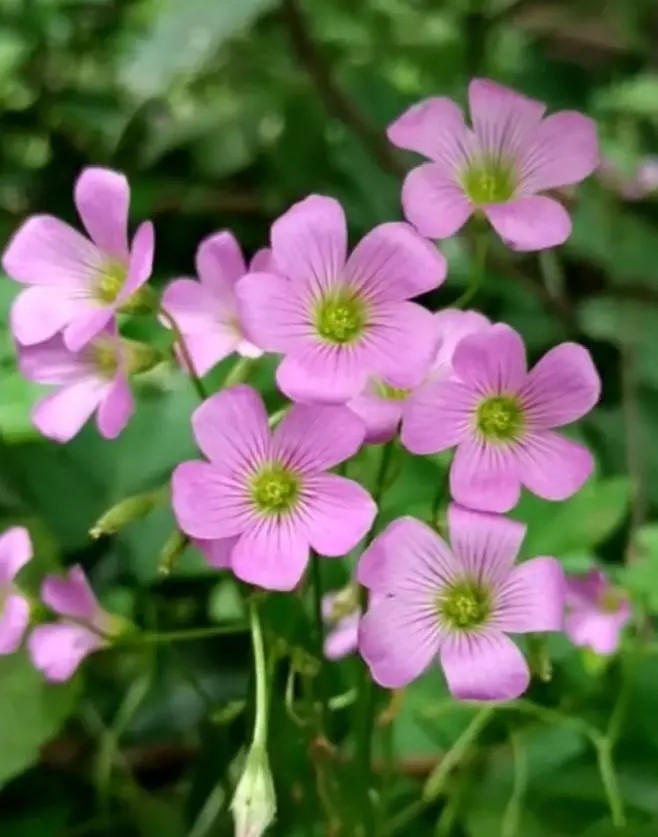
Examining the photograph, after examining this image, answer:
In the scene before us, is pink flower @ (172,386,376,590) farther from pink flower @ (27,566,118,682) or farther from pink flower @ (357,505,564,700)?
pink flower @ (27,566,118,682)

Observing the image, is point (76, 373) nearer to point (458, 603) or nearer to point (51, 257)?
point (51, 257)

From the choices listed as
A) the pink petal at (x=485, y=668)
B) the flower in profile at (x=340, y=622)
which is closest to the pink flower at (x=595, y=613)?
the flower in profile at (x=340, y=622)

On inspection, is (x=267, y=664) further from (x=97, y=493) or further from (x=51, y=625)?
(x=97, y=493)

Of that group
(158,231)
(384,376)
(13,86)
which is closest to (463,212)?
(384,376)

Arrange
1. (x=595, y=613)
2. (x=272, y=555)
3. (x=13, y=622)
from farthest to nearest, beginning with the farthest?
(x=595, y=613) < (x=13, y=622) < (x=272, y=555)

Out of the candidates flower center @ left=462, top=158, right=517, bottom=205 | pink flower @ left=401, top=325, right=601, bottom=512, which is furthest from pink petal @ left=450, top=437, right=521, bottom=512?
flower center @ left=462, top=158, right=517, bottom=205

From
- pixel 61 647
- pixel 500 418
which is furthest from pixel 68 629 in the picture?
pixel 500 418
